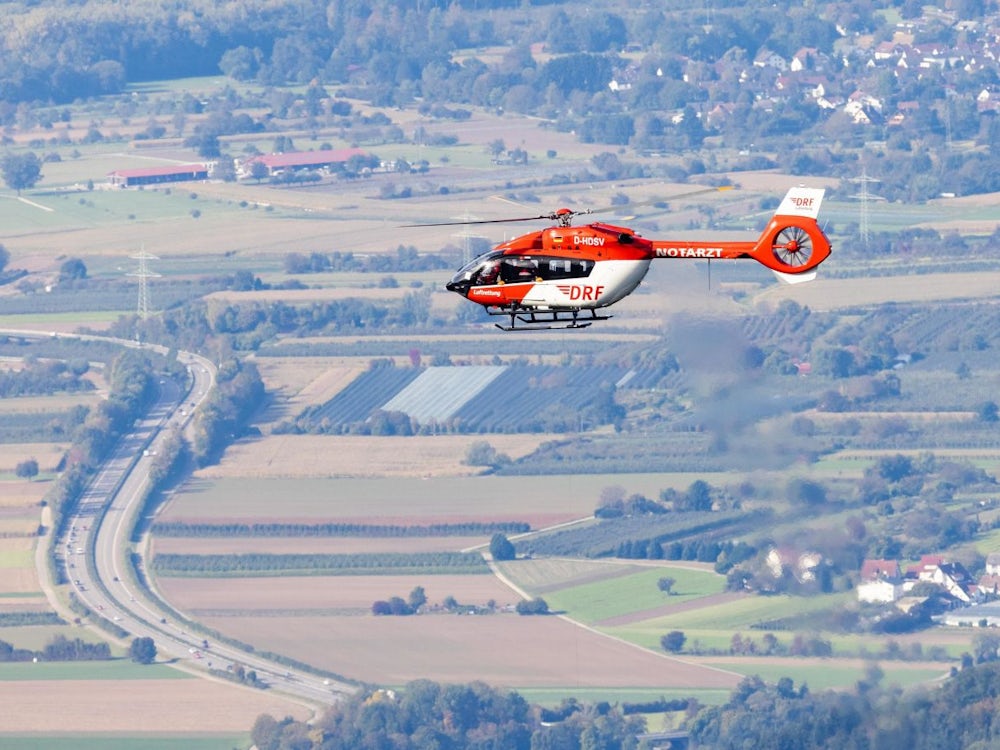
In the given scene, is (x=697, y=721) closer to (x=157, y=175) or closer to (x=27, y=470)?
(x=27, y=470)

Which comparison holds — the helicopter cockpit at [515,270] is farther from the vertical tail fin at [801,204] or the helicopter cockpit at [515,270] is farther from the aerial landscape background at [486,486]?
the vertical tail fin at [801,204]

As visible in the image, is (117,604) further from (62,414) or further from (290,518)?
(62,414)

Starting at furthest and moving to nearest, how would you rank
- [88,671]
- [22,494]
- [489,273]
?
[22,494] < [88,671] < [489,273]

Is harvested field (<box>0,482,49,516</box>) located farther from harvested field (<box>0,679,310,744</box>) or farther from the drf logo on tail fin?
the drf logo on tail fin

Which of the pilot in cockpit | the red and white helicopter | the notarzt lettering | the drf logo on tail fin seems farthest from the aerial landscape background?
the pilot in cockpit

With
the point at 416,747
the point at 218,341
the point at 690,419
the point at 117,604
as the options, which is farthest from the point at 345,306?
the point at 416,747

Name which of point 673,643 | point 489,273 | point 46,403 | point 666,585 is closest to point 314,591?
point 666,585
